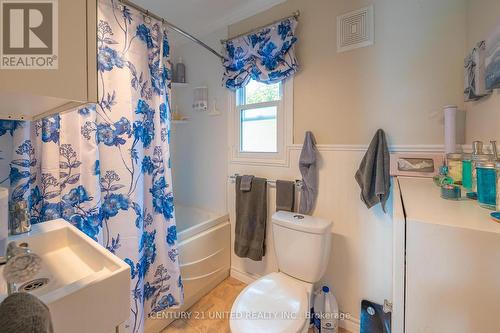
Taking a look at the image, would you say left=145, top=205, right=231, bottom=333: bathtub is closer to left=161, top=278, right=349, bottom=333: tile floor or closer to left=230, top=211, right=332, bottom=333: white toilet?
left=161, top=278, right=349, bottom=333: tile floor

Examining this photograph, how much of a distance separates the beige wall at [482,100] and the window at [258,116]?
1114 millimetres

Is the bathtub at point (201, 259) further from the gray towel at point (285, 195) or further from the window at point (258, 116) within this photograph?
the window at point (258, 116)

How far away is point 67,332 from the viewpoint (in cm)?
52

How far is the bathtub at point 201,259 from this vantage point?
5.30ft

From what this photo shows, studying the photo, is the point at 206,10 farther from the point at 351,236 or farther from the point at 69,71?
the point at 351,236

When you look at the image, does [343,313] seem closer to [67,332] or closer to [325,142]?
[325,142]

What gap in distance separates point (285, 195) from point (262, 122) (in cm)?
68

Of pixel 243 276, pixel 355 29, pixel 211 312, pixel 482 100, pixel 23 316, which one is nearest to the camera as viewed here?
pixel 23 316

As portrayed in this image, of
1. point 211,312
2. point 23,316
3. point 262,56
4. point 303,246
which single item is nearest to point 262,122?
point 262,56

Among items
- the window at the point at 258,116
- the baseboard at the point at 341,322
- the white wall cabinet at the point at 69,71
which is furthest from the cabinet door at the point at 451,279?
the window at the point at 258,116

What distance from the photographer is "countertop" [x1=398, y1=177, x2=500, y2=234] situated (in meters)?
0.48

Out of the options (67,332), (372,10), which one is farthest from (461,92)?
(67,332)

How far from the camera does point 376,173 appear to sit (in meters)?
1.31

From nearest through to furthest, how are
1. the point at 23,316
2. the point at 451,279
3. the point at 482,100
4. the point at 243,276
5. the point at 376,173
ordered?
the point at 23,316 < the point at 451,279 < the point at 482,100 < the point at 376,173 < the point at 243,276
